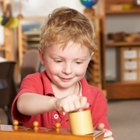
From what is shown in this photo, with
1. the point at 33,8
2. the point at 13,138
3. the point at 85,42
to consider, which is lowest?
the point at 13,138

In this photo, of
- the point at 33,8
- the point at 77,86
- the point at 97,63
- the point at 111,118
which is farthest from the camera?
the point at 33,8

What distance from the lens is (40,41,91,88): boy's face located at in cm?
102

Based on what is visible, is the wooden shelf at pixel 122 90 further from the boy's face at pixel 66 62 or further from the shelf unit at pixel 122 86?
the boy's face at pixel 66 62

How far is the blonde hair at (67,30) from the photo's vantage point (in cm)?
104

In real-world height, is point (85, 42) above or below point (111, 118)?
above

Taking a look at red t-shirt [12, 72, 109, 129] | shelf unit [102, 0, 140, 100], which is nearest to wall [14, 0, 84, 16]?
shelf unit [102, 0, 140, 100]

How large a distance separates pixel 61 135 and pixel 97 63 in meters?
4.07

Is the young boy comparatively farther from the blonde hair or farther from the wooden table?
the wooden table

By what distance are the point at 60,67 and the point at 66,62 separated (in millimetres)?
29

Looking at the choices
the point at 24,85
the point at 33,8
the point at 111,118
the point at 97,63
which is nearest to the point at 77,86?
the point at 24,85

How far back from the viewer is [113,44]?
16.1ft

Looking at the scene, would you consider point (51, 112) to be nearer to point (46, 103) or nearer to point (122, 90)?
point (46, 103)

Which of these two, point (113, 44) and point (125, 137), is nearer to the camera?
point (125, 137)

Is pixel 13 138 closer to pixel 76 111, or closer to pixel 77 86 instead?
pixel 76 111
